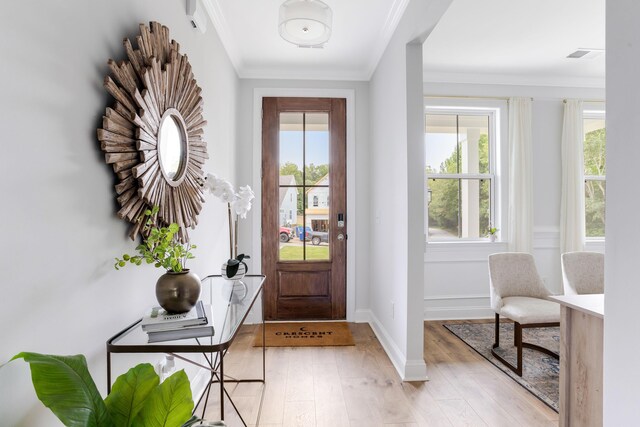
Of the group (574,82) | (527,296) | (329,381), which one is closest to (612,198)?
(329,381)

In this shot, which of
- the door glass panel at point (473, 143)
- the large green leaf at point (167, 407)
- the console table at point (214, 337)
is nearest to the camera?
the large green leaf at point (167, 407)

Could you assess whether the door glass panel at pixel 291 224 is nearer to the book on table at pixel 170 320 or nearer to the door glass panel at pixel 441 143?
the door glass panel at pixel 441 143

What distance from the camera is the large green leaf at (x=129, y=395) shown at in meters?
0.85

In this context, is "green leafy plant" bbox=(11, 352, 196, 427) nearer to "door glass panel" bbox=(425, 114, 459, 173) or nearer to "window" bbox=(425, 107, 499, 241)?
"window" bbox=(425, 107, 499, 241)

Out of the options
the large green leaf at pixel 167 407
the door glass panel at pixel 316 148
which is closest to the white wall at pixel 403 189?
the door glass panel at pixel 316 148

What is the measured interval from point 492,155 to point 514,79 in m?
0.85

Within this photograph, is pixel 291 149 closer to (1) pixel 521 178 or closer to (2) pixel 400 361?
(2) pixel 400 361

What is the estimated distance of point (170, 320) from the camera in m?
1.23

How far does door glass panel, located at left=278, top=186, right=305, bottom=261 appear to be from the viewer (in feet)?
11.9

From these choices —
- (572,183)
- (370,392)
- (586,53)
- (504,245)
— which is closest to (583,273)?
(504,245)

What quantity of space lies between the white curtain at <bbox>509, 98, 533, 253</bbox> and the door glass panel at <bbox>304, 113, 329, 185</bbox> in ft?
6.68

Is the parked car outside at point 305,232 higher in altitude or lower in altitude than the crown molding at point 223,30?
lower

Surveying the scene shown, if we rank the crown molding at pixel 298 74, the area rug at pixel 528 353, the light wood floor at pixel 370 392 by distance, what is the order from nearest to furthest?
the light wood floor at pixel 370 392, the area rug at pixel 528 353, the crown molding at pixel 298 74

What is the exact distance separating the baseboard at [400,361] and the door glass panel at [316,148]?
1578 millimetres
